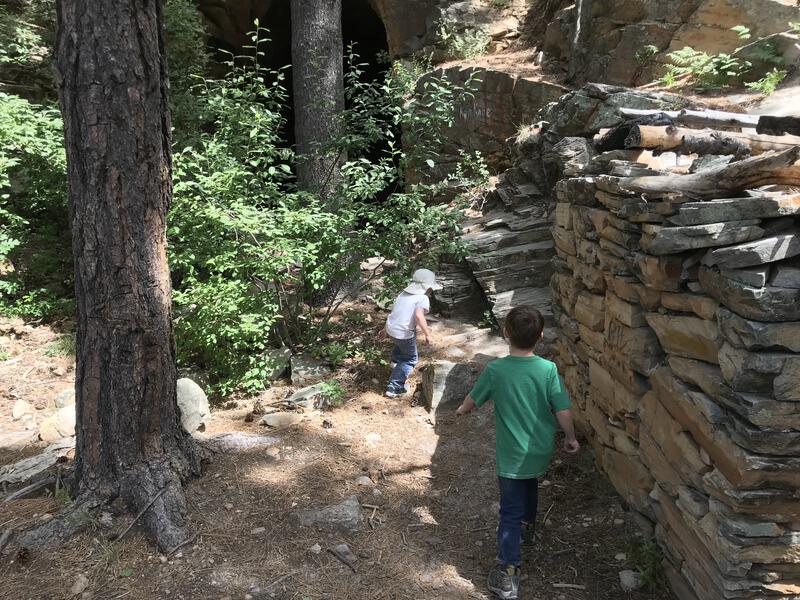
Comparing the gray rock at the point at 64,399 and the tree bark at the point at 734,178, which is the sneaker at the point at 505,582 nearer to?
the tree bark at the point at 734,178

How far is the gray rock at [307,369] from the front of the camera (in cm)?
675

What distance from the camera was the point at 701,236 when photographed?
9.21 feet

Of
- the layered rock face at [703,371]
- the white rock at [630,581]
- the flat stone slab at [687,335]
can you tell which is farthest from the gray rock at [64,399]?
the flat stone slab at [687,335]

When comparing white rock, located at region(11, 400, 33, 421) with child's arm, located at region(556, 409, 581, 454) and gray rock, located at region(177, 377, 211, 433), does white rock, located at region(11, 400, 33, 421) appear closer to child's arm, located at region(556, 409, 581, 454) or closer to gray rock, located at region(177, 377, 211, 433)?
gray rock, located at region(177, 377, 211, 433)

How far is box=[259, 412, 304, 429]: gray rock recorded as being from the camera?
5441mm

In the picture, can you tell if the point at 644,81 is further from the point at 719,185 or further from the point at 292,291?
the point at 719,185

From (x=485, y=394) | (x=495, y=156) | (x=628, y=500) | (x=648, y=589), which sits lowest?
(x=648, y=589)

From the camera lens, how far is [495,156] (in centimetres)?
1097

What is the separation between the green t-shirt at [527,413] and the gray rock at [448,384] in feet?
7.32

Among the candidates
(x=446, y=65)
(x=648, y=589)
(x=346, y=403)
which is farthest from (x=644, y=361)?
(x=446, y=65)

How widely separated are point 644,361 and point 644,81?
290 inches

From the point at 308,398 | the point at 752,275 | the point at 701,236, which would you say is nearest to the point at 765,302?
the point at 752,275

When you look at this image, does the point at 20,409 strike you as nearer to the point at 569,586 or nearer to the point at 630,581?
the point at 569,586

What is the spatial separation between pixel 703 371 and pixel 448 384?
3144 mm
